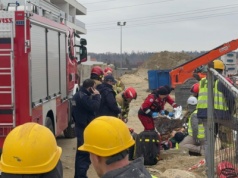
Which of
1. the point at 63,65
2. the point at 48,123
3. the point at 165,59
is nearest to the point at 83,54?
the point at 63,65

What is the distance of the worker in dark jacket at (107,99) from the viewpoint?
27.7 feet

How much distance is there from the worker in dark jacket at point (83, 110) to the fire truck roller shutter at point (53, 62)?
117 cm

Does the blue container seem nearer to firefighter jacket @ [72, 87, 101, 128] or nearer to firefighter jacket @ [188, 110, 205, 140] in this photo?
firefighter jacket @ [188, 110, 205, 140]

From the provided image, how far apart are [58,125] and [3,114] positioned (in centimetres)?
251

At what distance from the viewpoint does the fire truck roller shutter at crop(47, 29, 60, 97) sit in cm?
859

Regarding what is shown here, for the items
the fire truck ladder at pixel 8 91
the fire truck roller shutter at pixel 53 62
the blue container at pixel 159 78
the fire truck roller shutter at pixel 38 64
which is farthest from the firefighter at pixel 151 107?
the blue container at pixel 159 78

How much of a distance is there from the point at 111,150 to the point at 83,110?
188 inches

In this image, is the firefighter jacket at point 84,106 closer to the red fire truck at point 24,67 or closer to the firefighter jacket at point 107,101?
the red fire truck at point 24,67

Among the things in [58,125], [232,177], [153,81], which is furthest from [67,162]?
[153,81]

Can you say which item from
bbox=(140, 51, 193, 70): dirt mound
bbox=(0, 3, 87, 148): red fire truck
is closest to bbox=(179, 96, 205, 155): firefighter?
bbox=(0, 3, 87, 148): red fire truck

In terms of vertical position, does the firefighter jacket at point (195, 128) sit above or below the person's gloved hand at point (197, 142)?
above

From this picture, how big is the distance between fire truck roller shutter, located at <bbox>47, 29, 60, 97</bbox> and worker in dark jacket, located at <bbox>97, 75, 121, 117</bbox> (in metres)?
0.94

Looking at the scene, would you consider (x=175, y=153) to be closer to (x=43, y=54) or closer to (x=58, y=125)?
(x=58, y=125)

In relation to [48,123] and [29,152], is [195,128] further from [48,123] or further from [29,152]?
[29,152]
